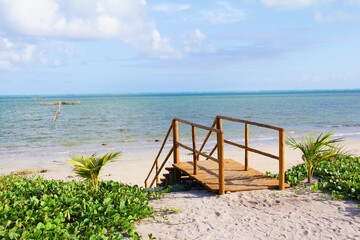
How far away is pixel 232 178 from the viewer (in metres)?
8.30

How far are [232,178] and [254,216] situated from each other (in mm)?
2087

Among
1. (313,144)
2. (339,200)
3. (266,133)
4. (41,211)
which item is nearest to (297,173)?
(313,144)

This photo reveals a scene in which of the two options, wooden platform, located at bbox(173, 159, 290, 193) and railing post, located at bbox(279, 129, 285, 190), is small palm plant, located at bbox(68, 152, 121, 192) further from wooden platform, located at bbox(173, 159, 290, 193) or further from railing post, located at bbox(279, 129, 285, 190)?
railing post, located at bbox(279, 129, 285, 190)

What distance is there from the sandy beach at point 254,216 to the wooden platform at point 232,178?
188 mm

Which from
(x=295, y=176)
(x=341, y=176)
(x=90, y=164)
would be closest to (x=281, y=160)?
(x=295, y=176)

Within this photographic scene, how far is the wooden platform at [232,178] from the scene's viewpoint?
761 centimetres

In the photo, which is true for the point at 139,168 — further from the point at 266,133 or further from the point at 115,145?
the point at 266,133

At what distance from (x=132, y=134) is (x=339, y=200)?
83.3ft

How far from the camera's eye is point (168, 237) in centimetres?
546

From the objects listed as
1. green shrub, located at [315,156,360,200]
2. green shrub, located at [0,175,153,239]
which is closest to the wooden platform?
green shrub, located at [315,156,360,200]

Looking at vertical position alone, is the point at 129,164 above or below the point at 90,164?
below

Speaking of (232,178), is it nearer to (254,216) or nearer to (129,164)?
(254,216)

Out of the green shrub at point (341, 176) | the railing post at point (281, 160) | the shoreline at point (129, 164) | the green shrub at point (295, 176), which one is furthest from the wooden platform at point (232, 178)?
the shoreline at point (129, 164)

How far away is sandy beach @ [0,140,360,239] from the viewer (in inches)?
219
